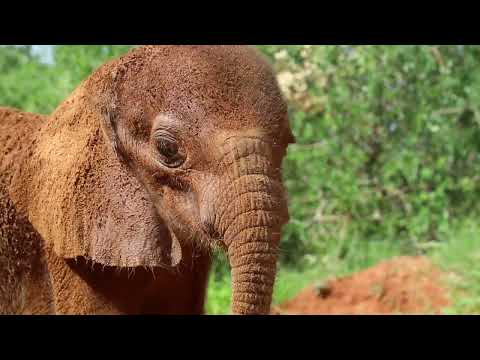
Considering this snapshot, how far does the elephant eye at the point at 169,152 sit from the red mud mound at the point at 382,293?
3.57 metres

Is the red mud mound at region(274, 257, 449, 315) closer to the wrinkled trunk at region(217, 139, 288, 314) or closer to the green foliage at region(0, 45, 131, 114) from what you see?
the green foliage at region(0, 45, 131, 114)

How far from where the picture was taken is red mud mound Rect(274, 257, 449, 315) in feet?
17.8

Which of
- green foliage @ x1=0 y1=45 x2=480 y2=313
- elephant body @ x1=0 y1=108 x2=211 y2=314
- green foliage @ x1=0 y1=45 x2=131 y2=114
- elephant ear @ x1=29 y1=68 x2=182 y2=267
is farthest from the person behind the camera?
green foliage @ x1=0 y1=45 x2=480 y2=313

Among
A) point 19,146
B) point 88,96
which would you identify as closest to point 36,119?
point 19,146

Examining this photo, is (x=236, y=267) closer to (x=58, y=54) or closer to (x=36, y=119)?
(x=36, y=119)

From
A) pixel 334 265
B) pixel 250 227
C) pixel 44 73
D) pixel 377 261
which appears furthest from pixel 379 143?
pixel 250 227

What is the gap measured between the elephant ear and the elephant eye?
14 centimetres

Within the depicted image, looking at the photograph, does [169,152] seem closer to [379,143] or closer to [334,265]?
[334,265]

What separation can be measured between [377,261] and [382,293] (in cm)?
111

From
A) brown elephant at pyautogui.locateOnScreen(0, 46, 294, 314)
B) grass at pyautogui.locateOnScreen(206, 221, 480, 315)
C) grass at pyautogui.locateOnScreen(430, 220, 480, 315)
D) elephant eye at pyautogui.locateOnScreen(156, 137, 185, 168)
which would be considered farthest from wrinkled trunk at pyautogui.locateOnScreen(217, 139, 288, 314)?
grass at pyautogui.locateOnScreen(430, 220, 480, 315)

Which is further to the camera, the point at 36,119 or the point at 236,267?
the point at 36,119

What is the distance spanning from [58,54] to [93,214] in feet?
17.2

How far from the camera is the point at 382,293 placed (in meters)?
5.67
